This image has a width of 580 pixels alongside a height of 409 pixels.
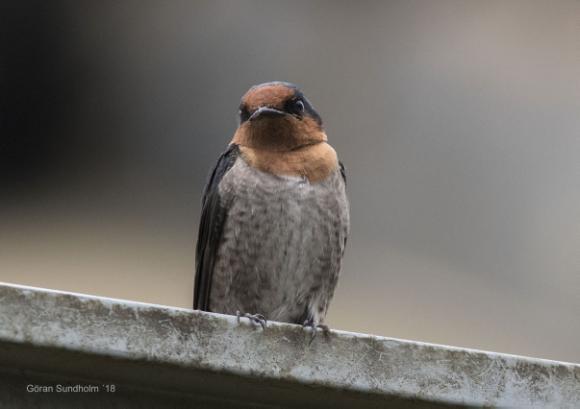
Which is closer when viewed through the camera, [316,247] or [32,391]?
[32,391]

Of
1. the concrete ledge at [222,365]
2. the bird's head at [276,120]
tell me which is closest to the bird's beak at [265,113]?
the bird's head at [276,120]

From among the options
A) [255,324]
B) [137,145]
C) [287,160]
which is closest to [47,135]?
[137,145]

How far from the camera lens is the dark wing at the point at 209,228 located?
12.7 feet

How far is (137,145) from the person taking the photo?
5.50 meters

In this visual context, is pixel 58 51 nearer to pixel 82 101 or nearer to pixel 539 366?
pixel 82 101

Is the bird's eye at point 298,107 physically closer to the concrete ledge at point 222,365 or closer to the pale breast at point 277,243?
the pale breast at point 277,243

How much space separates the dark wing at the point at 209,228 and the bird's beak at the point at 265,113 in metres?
0.14

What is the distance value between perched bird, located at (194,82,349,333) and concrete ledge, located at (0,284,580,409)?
1.57 meters

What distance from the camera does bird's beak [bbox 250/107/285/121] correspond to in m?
3.91

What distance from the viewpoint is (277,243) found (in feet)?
12.3

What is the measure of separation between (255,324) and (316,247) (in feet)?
5.55

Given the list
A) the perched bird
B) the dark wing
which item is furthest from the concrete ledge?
the dark wing

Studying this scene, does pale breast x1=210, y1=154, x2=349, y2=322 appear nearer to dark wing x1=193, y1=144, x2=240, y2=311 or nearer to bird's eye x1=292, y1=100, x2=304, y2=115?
dark wing x1=193, y1=144, x2=240, y2=311

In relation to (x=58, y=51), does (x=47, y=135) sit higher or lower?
lower
